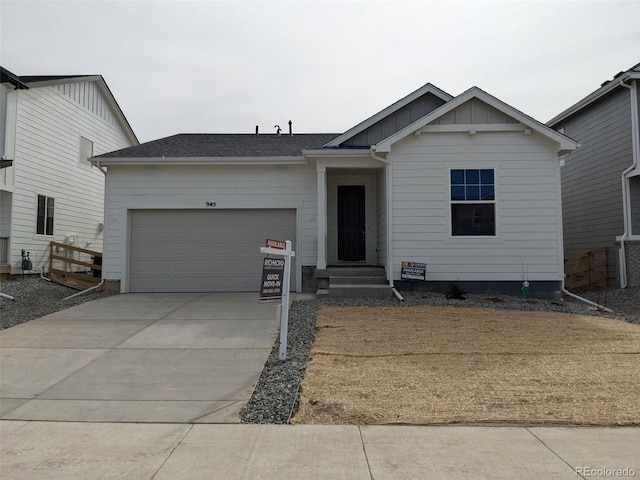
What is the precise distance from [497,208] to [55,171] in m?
13.2

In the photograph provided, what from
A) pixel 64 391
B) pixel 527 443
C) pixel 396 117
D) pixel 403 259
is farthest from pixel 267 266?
pixel 396 117

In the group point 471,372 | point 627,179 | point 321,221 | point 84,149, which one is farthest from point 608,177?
point 84,149

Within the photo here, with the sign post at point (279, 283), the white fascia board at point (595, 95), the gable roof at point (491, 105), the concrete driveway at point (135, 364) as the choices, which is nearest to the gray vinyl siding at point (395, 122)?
the gable roof at point (491, 105)

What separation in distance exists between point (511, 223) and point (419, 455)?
8247 millimetres

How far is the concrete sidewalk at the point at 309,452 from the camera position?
310 cm

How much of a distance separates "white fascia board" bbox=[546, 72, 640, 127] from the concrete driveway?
36.1 ft

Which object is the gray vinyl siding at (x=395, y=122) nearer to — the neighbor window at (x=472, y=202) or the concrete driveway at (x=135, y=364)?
the neighbor window at (x=472, y=202)

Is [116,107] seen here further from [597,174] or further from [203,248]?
[597,174]

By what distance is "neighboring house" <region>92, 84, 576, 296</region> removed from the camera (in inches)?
412

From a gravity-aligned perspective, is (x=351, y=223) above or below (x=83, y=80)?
below

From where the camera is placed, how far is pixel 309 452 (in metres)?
3.40

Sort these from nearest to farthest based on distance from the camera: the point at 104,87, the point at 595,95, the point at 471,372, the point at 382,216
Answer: the point at 471,372
the point at 382,216
the point at 595,95
the point at 104,87

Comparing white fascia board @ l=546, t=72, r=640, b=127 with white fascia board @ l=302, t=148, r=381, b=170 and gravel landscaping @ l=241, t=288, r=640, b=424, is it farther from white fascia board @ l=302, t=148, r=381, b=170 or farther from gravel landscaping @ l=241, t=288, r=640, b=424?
white fascia board @ l=302, t=148, r=381, b=170

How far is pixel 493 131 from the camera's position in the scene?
10.6 meters
